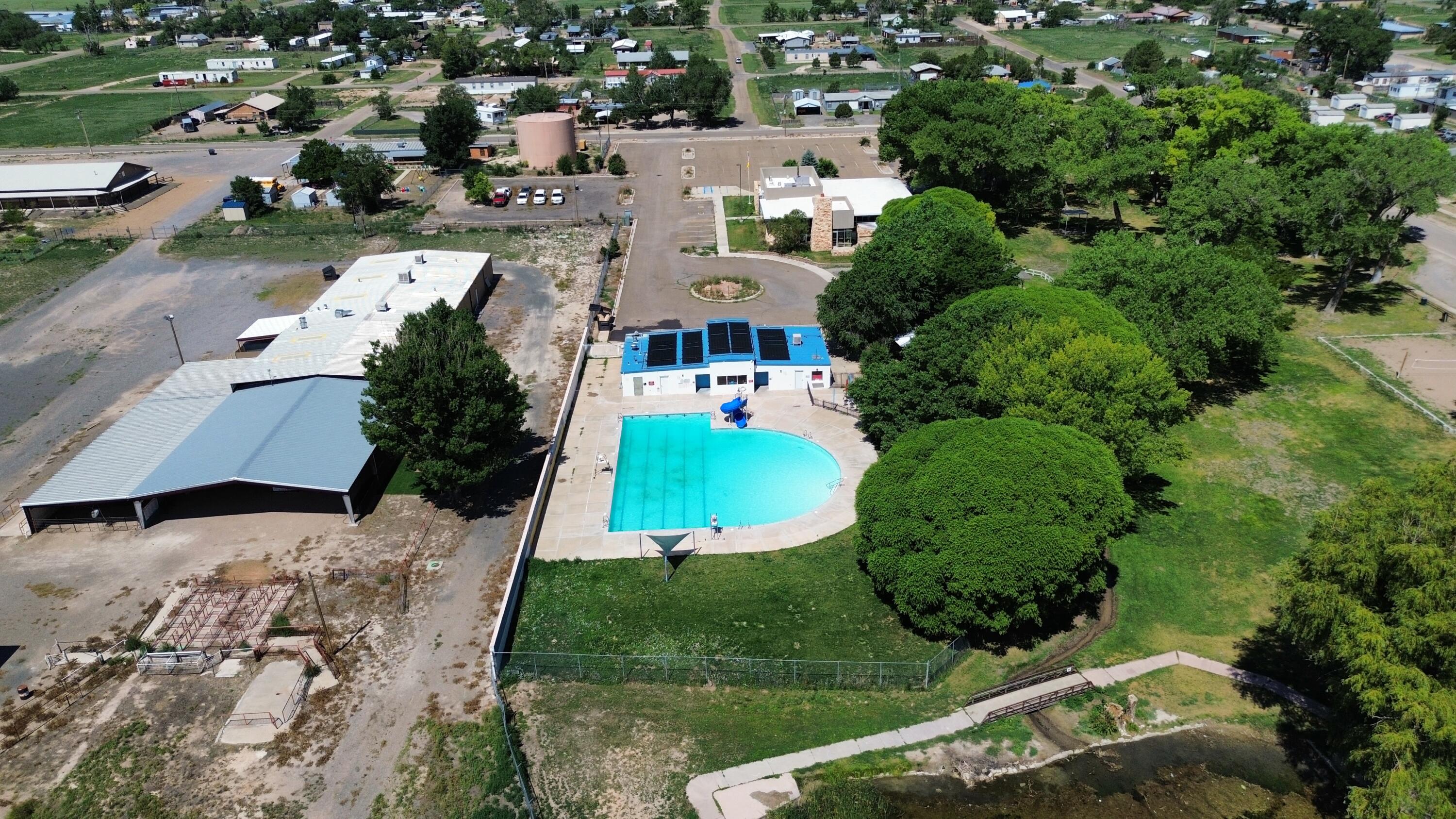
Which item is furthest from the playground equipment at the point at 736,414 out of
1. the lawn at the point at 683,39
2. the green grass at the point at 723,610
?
the lawn at the point at 683,39

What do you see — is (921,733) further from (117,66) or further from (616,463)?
(117,66)

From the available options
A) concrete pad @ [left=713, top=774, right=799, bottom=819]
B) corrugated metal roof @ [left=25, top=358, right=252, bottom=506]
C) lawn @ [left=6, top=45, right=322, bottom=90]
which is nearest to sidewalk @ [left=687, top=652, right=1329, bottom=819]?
concrete pad @ [left=713, top=774, right=799, bottom=819]

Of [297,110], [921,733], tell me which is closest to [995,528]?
[921,733]

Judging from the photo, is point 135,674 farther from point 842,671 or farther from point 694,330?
point 694,330

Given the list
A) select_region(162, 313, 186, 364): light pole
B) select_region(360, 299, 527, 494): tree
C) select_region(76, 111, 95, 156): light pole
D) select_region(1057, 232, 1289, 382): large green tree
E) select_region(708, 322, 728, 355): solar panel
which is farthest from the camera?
select_region(76, 111, 95, 156): light pole

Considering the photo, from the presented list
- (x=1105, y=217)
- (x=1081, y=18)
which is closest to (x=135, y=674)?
(x=1105, y=217)

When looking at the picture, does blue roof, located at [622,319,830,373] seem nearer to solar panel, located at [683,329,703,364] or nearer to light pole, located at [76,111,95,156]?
solar panel, located at [683,329,703,364]
